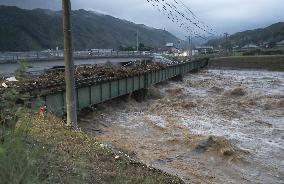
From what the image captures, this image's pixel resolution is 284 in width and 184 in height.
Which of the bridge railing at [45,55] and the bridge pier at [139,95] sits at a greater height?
the bridge railing at [45,55]

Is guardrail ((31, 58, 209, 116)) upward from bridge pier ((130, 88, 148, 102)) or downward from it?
upward

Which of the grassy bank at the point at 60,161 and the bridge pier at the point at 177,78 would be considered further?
the bridge pier at the point at 177,78

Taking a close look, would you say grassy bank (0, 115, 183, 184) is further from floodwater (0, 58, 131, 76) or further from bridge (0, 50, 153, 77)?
bridge (0, 50, 153, 77)

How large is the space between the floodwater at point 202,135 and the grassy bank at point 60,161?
3.78 m

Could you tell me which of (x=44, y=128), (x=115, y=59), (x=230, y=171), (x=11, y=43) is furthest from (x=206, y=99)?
(x=11, y=43)

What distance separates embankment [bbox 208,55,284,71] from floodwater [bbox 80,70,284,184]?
209 feet

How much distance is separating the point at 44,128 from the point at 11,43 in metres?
163

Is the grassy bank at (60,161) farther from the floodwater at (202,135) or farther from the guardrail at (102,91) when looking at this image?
the guardrail at (102,91)

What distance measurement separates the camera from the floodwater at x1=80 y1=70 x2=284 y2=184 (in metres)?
17.3

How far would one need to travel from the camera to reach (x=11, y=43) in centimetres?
17038

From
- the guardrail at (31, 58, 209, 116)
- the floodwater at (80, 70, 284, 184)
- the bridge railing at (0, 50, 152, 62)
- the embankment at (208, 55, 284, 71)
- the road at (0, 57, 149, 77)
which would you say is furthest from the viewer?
the embankment at (208, 55, 284, 71)

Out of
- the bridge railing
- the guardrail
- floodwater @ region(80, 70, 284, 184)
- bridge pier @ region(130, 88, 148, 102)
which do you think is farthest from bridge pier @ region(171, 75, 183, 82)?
floodwater @ region(80, 70, 284, 184)

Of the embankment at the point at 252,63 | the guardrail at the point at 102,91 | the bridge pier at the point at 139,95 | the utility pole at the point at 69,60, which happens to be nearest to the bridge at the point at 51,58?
the bridge pier at the point at 139,95

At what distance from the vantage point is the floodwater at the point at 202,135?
1734cm
